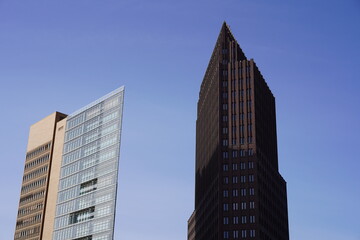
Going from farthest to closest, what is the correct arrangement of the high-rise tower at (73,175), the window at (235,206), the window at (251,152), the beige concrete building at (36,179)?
the window at (251,152), the window at (235,206), the beige concrete building at (36,179), the high-rise tower at (73,175)

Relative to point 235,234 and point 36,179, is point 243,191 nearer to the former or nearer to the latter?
point 235,234

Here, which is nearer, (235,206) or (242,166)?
(235,206)

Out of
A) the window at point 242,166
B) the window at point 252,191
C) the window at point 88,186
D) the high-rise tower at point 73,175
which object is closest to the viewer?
the high-rise tower at point 73,175

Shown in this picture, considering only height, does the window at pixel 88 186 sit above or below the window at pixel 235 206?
below

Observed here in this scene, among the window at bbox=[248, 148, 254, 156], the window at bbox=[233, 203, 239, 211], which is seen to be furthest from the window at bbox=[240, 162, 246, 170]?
the window at bbox=[233, 203, 239, 211]

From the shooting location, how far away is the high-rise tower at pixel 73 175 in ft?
486

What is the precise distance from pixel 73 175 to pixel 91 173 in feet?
29.5

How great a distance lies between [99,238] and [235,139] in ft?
232

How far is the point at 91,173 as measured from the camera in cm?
15462

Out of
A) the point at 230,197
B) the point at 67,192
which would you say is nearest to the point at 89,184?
the point at 67,192

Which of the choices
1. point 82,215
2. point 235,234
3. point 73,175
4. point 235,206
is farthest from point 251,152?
point 82,215

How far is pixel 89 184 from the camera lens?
154125 millimetres

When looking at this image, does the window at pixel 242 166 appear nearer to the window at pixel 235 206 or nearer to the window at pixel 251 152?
the window at pixel 251 152

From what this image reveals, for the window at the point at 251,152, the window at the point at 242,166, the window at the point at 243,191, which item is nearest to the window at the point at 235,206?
the window at the point at 243,191
